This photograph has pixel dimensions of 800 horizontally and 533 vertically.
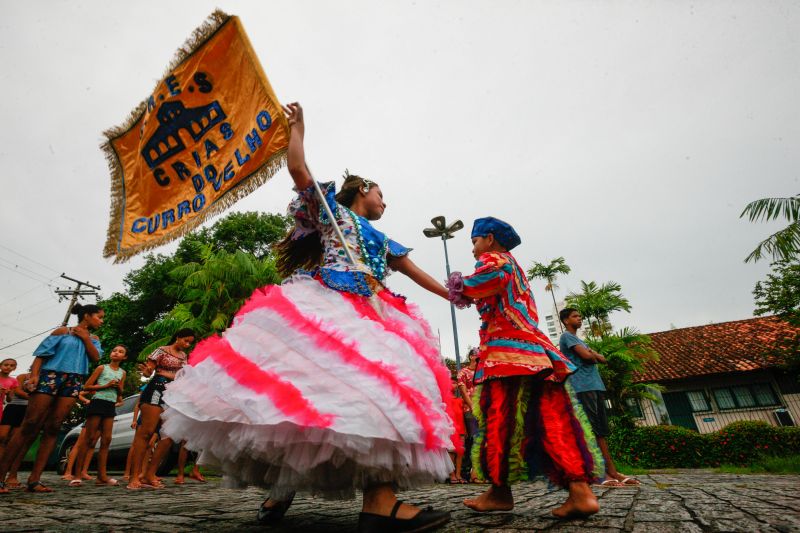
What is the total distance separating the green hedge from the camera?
9984 mm

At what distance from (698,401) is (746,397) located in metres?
1.80

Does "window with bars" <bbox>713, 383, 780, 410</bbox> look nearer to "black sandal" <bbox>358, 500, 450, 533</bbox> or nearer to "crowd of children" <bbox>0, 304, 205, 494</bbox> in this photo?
"crowd of children" <bbox>0, 304, 205, 494</bbox>

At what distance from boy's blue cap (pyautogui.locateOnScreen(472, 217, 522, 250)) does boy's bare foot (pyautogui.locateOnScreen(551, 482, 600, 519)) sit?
4.99 ft

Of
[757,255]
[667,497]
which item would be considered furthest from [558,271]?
[667,497]

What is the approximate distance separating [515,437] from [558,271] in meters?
32.5

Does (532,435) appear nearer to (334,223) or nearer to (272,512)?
(272,512)

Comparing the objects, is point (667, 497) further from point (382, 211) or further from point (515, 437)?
point (382, 211)

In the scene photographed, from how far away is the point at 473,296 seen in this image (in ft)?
7.86

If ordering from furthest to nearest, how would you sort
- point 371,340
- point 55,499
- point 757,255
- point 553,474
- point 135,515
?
point 757,255 → point 55,499 → point 135,515 → point 553,474 → point 371,340

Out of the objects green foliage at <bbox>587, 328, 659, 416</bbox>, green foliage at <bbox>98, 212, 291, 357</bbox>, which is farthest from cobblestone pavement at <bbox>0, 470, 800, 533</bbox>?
green foliage at <bbox>98, 212, 291, 357</bbox>

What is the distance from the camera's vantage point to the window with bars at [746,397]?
17266 mm

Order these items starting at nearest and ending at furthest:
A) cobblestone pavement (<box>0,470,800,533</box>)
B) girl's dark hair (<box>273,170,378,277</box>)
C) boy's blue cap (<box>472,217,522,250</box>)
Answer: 1. cobblestone pavement (<box>0,470,800,533</box>)
2. girl's dark hair (<box>273,170,378,277</box>)
3. boy's blue cap (<box>472,217,522,250</box>)

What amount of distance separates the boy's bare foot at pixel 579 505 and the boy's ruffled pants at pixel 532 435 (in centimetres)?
9

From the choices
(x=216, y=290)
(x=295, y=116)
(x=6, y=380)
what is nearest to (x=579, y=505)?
(x=295, y=116)
